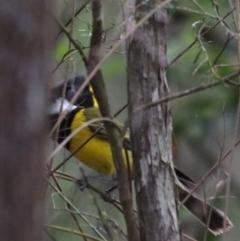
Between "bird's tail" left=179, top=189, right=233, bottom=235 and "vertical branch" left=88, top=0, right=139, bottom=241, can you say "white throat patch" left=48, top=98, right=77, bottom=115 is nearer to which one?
"vertical branch" left=88, top=0, right=139, bottom=241

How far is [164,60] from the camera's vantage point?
85.9 inches

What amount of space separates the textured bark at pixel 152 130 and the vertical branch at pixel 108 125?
0.41ft

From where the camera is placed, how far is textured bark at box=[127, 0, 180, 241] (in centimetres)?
216

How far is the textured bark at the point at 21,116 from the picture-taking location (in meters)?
1.10

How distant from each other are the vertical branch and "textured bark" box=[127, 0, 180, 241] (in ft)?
0.41

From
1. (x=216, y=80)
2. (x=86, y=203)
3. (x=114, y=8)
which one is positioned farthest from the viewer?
(x=86, y=203)

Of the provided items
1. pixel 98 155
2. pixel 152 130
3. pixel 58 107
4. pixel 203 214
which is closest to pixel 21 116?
pixel 152 130

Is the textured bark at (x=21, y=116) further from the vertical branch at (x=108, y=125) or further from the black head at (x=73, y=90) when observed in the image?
the black head at (x=73, y=90)

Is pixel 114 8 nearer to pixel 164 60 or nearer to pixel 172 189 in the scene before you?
pixel 164 60

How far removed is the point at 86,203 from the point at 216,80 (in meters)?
1.76

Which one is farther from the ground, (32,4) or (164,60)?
(32,4)

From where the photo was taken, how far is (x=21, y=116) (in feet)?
3.70

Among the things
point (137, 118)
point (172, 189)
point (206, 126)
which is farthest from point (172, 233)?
point (206, 126)

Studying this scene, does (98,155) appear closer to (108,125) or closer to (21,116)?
(108,125)
